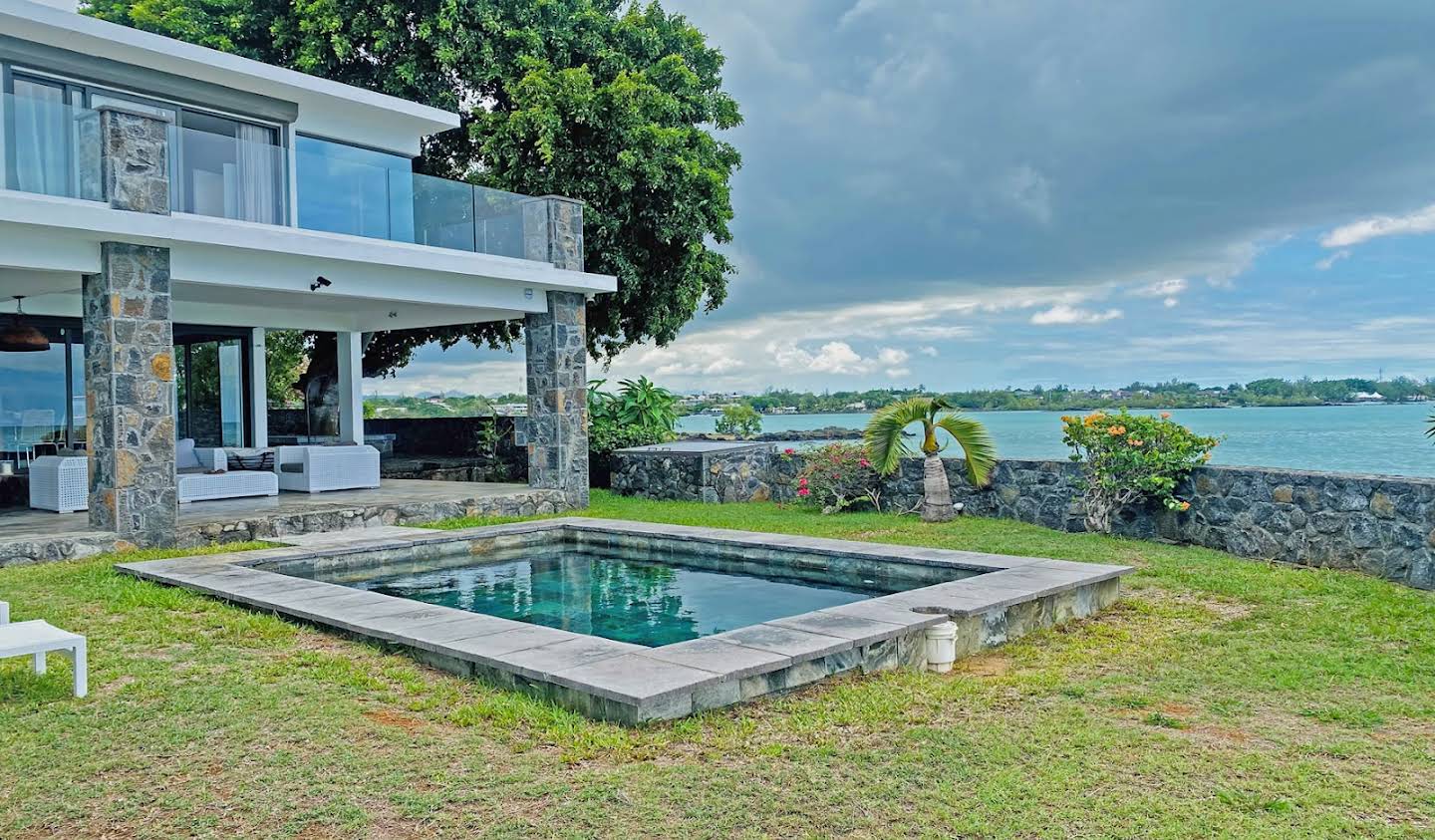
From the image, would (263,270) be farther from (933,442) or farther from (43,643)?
(933,442)

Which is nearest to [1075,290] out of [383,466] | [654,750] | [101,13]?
[383,466]

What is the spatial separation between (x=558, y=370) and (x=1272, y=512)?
32.4ft

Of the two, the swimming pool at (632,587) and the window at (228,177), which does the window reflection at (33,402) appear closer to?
the window at (228,177)

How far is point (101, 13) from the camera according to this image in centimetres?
2142

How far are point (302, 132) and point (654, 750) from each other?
13.7m

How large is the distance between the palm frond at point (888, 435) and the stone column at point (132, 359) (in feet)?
28.9

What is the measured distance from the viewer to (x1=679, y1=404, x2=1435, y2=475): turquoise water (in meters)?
24.7

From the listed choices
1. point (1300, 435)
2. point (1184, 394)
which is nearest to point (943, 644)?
point (1184, 394)

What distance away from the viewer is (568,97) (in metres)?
18.6

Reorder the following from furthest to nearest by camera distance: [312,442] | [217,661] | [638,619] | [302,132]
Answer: [312,442] → [302,132] → [638,619] → [217,661]

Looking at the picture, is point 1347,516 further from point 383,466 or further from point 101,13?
point 101,13

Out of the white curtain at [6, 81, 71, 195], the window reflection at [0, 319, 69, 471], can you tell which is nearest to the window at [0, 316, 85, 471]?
the window reflection at [0, 319, 69, 471]

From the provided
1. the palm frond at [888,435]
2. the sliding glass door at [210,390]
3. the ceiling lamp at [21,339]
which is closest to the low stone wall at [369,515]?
the ceiling lamp at [21,339]

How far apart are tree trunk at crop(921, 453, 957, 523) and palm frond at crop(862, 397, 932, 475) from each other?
597mm
